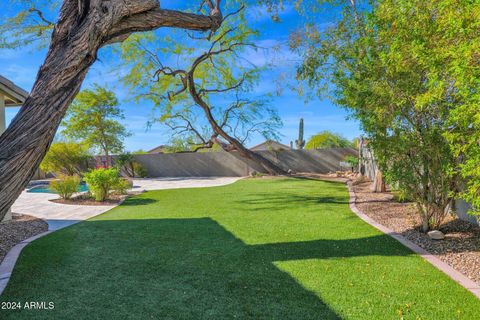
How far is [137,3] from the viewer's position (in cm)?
351

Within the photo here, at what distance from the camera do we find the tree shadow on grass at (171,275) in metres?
2.74

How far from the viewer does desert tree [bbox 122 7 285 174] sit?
1463 centimetres

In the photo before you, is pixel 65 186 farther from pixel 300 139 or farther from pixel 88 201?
pixel 300 139

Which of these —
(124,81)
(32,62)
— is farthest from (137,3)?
(124,81)

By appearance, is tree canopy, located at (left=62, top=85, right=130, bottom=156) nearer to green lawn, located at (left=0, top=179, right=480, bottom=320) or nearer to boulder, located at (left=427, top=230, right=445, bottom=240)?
green lawn, located at (left=0, top=179, right=480, bottom=320)

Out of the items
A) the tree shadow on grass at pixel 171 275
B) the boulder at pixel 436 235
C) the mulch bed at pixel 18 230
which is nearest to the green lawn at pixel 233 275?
the tree shadow on grass at pixel 171 275

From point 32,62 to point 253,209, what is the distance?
29.8 ft

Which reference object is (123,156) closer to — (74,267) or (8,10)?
(8,10)

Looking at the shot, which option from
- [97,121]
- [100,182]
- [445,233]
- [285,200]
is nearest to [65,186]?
[100,182]

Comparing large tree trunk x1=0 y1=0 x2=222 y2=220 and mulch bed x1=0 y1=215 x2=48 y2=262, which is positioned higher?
large tree trunk x1=0 y1=0 x2=222 y2=220

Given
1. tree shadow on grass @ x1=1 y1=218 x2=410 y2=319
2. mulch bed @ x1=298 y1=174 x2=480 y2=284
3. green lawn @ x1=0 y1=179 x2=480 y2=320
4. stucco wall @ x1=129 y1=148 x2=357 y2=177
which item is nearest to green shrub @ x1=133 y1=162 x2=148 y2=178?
stucco wall @ x1=129 y1=148 x2=357 y2=177

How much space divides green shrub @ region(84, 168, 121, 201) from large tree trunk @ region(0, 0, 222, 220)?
6.98m

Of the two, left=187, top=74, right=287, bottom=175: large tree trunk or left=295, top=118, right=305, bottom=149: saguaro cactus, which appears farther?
left=295, top=118, right=305, bottom=149: saguaro cactus

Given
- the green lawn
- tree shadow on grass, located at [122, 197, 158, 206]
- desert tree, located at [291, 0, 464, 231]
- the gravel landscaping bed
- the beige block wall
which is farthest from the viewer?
tree shadow on grass, located at [122, 197, 158, 206]
